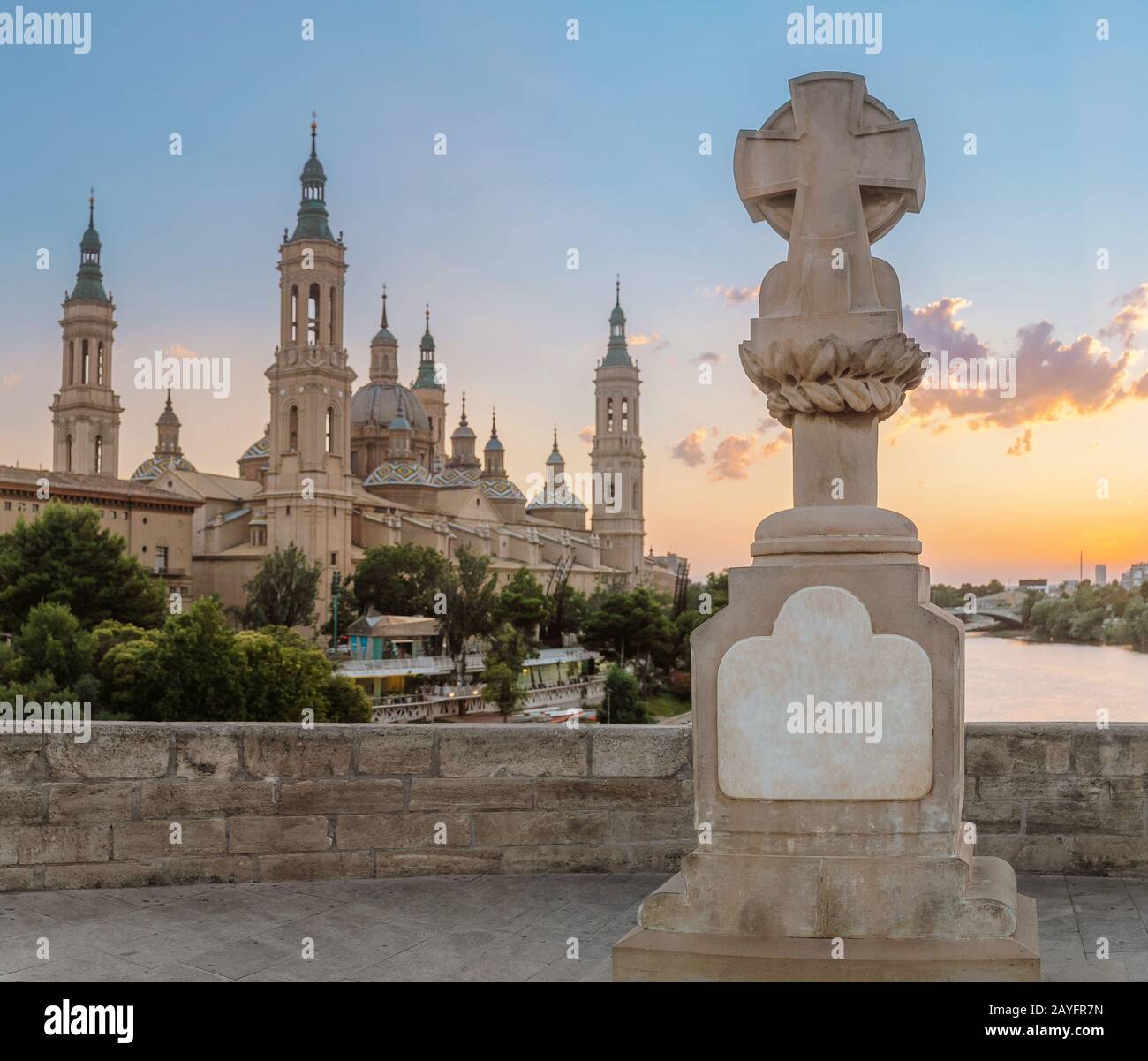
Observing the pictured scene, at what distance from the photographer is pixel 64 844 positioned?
20.5ft

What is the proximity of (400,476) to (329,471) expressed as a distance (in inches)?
643

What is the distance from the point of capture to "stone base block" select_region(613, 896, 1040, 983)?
13.7 ft

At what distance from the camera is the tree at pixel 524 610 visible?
2975 inches

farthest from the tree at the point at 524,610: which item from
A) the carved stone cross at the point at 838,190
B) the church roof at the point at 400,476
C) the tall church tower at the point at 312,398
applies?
the carved stone cross at the point at 838,190

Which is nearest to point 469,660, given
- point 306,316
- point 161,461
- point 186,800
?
point 306,316

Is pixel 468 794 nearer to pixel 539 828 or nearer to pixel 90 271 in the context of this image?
pixel 539 828

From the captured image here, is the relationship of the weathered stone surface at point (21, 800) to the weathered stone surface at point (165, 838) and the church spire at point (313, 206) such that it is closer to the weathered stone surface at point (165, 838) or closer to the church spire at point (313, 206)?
the weathered stone surface at point (165, 838)

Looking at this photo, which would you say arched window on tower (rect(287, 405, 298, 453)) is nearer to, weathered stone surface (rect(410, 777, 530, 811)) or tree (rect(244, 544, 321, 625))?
tree (rect(244, 544, 321, 625))

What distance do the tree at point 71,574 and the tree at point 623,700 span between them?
2373 cm

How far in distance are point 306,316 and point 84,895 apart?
90655 mm

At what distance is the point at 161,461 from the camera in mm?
117062

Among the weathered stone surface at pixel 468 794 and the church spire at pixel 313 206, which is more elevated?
the church spire at pixel 313 206

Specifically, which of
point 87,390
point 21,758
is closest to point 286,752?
point 21,758
